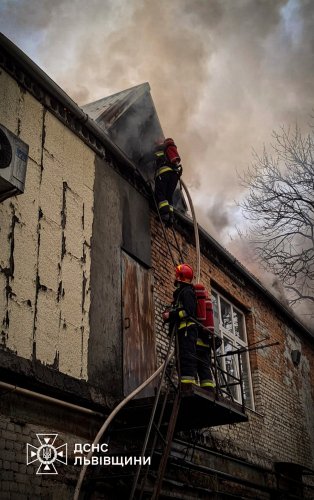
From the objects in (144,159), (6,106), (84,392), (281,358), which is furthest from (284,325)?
(6,106)

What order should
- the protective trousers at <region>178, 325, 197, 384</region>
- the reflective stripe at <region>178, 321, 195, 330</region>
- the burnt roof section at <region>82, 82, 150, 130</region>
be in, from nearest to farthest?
the protective trousers at <region>178, 325, 197, 384</region>, the reflective stripe at <region>178, 321, 195, 330</region>, the burnt roof section at <region>82, 82, 150, 130</region>

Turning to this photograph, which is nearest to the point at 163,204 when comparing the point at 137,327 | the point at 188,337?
the point at 137,327

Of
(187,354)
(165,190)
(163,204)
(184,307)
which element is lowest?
(187,354)

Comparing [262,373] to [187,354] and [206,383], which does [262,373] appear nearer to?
[206,383]

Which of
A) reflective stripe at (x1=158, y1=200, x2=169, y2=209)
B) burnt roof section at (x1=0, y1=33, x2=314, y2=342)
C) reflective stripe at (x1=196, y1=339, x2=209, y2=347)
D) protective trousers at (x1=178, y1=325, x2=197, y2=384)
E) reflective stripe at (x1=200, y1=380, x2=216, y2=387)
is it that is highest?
burnt roof section at (x1=0, y1=33, x2=314, y2=342)

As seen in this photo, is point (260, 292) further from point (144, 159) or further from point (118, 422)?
point (118, 422)

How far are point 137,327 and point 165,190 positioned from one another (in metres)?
2.38

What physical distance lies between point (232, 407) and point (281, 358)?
5609 millimetres

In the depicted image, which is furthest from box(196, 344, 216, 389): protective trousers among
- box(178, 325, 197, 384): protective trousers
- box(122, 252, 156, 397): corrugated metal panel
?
box(122, 252, 156, 397): corrugated metal panel

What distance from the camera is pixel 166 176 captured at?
29.2 feet

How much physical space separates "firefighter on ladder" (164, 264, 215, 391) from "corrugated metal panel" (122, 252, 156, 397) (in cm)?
67

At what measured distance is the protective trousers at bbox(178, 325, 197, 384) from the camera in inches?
253

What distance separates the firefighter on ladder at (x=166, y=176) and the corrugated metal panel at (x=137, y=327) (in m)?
1.10

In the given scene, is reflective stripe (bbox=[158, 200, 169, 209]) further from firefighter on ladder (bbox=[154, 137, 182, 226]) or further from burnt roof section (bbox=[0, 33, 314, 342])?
burnt roof section (bbox=[0, 33, 314, 342])
